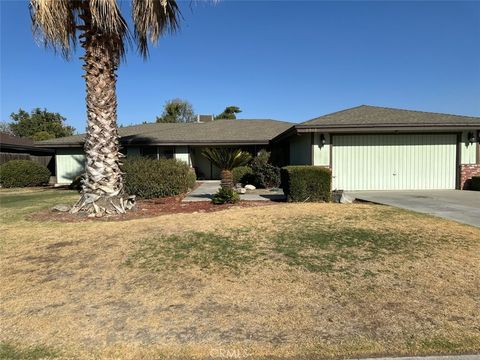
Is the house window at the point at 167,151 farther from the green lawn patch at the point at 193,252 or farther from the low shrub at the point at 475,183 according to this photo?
the green lawn patch at the point at 193,252

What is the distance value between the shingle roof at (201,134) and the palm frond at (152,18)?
10.9 meters

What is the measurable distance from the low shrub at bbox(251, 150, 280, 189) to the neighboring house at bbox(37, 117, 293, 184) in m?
4.11

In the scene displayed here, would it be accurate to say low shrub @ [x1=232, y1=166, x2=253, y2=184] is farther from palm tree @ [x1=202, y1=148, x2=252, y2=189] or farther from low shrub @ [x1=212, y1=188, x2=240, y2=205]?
low shrub @ [x1=212, y1=188, x2=240, y2=205]

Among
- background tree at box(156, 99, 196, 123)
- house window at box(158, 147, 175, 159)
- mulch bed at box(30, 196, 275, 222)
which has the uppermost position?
background tree at box(156, 99, 196, 123)

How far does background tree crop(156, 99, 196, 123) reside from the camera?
195 ft

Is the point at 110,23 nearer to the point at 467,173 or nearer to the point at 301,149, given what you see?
the point at 301,149

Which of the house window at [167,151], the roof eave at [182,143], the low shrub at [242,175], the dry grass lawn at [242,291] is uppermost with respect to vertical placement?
the roof eave at [182,143]

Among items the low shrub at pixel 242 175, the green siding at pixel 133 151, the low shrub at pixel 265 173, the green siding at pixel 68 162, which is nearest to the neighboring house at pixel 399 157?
the low shrub at pixel 265 173

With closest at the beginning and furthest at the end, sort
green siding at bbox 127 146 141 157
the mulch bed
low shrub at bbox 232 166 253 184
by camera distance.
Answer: the mulch bed
low shrub at bbox 232 166 253 184
green siding at bbox 127 146 141 157

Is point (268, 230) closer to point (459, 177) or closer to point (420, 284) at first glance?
point (420, 284)

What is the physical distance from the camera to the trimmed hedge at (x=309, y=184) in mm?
11773

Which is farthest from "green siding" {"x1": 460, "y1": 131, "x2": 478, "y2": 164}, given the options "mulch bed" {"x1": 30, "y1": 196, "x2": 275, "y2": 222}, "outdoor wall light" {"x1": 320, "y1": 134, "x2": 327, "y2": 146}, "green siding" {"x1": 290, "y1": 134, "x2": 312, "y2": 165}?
"mulch bed" {"x1": 30, "y1": 196, "x2": 275, "y2": 222}

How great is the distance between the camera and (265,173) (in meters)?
17.8

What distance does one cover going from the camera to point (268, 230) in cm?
749
